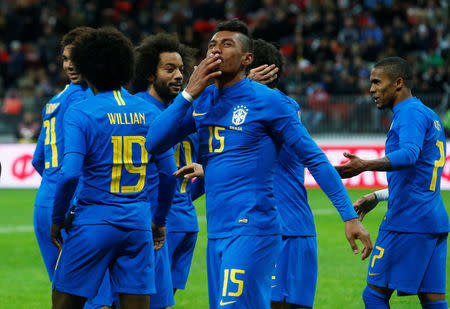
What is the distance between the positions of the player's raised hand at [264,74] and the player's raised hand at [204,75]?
1154 millimetres

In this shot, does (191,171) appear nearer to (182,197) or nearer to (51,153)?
(182,197)

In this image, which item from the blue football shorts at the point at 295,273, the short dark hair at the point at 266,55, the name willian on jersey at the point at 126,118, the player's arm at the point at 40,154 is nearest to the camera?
the name willian on jersey at the point at 126,118

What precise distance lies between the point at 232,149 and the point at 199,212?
10.8 m

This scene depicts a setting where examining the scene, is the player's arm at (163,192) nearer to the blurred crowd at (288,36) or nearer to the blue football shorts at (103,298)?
the blue football shorts at (103,298)

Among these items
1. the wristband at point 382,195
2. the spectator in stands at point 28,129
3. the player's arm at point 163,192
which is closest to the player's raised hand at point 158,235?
the player's arm at point 163,192

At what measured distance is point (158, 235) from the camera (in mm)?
5723

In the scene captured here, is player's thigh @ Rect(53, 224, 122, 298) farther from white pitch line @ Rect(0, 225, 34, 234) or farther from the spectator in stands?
the spectator in stands

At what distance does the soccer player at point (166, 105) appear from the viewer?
629 centimetres

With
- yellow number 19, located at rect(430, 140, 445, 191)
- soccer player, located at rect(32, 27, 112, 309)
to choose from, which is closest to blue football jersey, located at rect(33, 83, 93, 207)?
soccer player, located at rect(32, 27, 112, 309)

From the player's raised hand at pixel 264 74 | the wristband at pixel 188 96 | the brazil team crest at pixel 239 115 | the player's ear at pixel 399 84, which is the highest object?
the player's raised hand at pixel 264 74

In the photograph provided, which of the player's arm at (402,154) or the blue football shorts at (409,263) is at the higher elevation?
the player's arm at (402,154)

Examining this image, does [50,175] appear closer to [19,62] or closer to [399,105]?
[399,105]

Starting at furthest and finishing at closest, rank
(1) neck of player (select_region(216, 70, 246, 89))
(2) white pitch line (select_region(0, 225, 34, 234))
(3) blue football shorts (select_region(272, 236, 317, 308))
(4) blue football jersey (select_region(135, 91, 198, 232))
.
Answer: (2) white pitch line (select_region(0, 225, 34, 234)), (4) blue football jersey (select_region(135, 91, 198, 232)), (3) blue football shorts (select_region(272, 236, 317, 308)), (1) neck of player (select_region(216, 70, 246, 89))

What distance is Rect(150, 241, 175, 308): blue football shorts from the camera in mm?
5824
